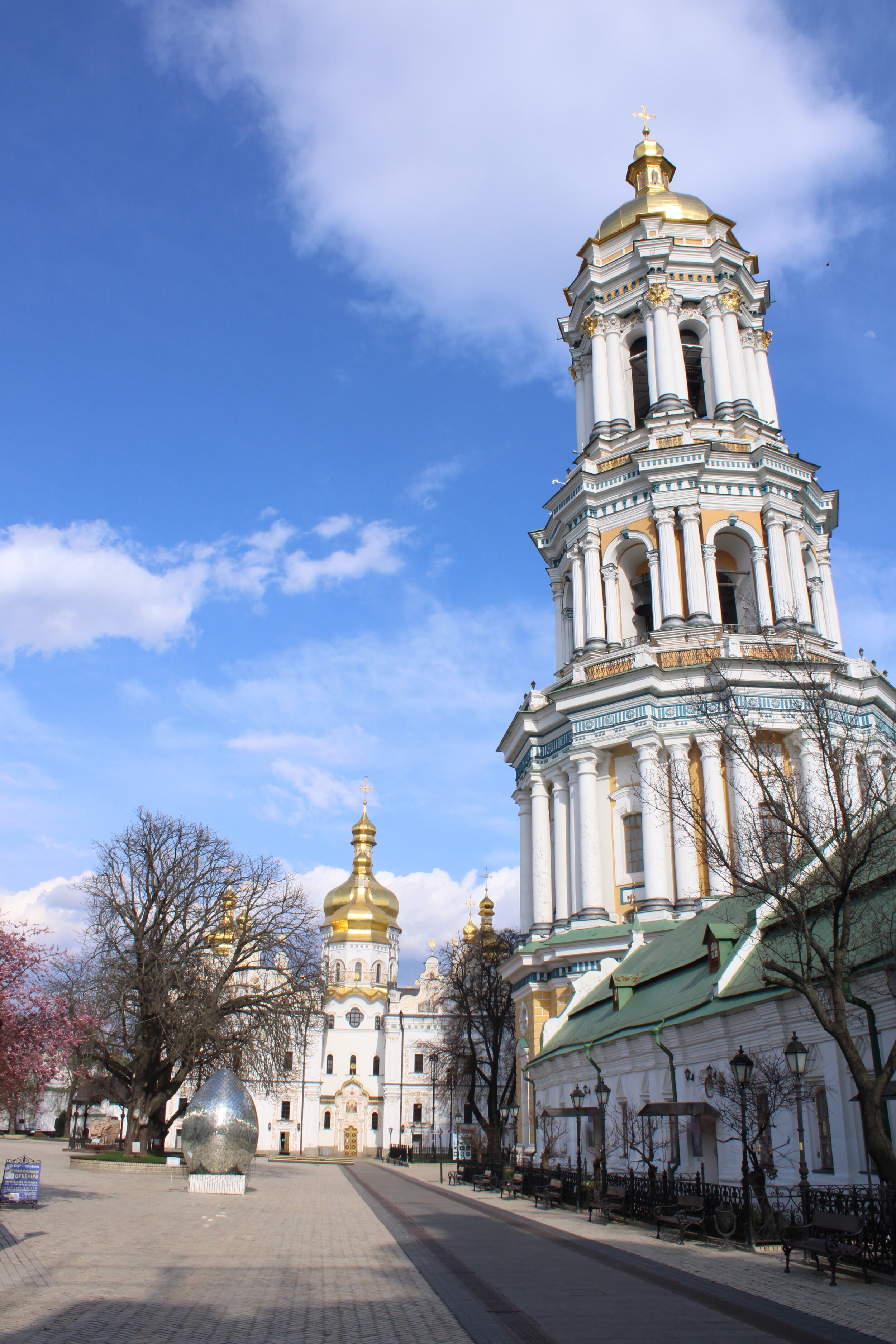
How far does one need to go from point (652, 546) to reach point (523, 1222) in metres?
23.8

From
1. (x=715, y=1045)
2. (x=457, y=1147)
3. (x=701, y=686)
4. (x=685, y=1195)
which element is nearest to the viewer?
(x=685, y=1195)

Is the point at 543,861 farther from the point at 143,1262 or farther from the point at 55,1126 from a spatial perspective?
the point at 55,1126

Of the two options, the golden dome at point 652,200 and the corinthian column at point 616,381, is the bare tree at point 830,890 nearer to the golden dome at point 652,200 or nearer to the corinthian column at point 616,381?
the corinthian column at point 616,381

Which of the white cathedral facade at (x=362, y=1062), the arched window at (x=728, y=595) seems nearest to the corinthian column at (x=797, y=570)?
the arched window at (x=728, y=595)

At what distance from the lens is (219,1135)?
2452 centimetres

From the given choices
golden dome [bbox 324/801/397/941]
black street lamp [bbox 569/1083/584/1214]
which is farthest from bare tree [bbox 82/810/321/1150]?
golden dome [bbox 324/801/397/941]

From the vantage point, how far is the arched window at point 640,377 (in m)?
A: 42.8

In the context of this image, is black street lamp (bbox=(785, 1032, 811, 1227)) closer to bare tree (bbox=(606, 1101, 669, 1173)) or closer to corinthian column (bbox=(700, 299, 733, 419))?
bare tree (bbox=(606, 1101, 669, 1173))

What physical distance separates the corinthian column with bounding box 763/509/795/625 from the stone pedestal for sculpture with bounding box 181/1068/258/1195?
21956 mm

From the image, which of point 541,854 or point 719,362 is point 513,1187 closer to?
point 541,854

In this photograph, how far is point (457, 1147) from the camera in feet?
211

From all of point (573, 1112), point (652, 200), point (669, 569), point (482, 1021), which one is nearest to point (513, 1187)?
point (573, 1112)

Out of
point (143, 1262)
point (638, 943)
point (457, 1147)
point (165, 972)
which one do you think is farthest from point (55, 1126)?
point (143, 1262)

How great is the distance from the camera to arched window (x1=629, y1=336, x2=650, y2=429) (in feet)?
141
